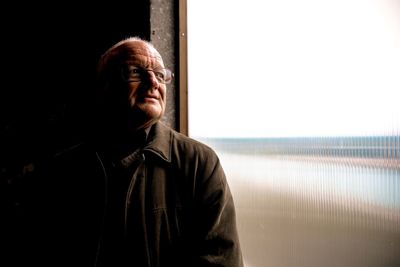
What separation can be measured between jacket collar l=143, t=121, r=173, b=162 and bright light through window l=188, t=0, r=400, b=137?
14.2 inches

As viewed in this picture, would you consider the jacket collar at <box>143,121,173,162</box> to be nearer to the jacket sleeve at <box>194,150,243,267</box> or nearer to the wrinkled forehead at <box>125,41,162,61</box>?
the jacket sleeve at <box>194,150,243,267</box>

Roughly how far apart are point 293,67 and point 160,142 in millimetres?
734

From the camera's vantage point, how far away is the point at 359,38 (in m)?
0.97

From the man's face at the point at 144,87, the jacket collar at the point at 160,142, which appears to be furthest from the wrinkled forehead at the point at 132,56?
the jacket collar at the point at 160,142

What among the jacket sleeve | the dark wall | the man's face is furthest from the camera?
the dark wall

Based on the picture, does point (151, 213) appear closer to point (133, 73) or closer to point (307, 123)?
point (133, 73)

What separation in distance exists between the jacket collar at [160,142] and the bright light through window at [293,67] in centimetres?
36

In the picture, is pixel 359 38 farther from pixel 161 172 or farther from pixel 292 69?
pixel 161 172

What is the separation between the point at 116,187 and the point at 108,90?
1.54ft

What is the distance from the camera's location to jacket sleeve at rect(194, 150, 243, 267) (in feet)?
2.91

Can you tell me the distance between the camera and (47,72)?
174 centimetres

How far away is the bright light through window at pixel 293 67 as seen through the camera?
3.07ft

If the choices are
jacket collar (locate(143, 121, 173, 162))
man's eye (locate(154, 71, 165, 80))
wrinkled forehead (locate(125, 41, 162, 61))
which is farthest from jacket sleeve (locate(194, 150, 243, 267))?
wrinkled forehead (locate(125, 41, 162, 61))

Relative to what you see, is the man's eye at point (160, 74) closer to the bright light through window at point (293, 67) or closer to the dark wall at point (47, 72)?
the bright light through window at point (293, 67)
